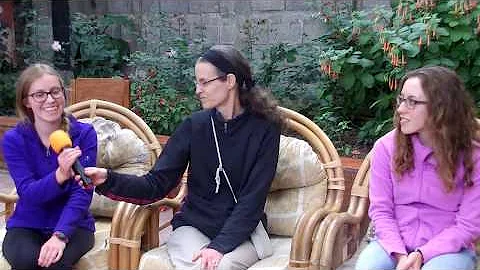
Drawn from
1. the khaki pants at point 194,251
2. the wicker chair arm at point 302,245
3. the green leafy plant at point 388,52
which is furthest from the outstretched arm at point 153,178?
the green leafy plant at point 388,52

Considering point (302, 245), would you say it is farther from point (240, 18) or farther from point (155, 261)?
point (240, 18)

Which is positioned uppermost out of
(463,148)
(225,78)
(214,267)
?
(225,78)

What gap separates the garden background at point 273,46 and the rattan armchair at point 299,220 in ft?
3.66

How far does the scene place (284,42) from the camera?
6332 mm

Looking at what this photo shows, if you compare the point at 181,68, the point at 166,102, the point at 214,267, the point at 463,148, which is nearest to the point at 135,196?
the point at 214,267

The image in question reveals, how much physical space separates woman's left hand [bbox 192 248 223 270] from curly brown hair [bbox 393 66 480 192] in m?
0.83

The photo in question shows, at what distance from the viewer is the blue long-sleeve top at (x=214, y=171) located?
2945 mm

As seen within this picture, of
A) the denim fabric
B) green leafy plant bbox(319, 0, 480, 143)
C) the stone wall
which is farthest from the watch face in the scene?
the stone wall

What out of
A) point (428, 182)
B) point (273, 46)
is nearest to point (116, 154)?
point (428, 182)

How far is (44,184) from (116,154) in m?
0.65

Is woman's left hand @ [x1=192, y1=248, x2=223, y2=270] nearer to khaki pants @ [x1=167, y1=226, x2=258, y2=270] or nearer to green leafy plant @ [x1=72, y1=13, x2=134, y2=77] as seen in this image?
khaki pants @ [x1=167, y1=226, x2=258, y2=270]

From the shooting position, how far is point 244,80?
3.04 m

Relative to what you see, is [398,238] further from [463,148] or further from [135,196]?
[135,196]

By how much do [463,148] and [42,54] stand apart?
580cm
